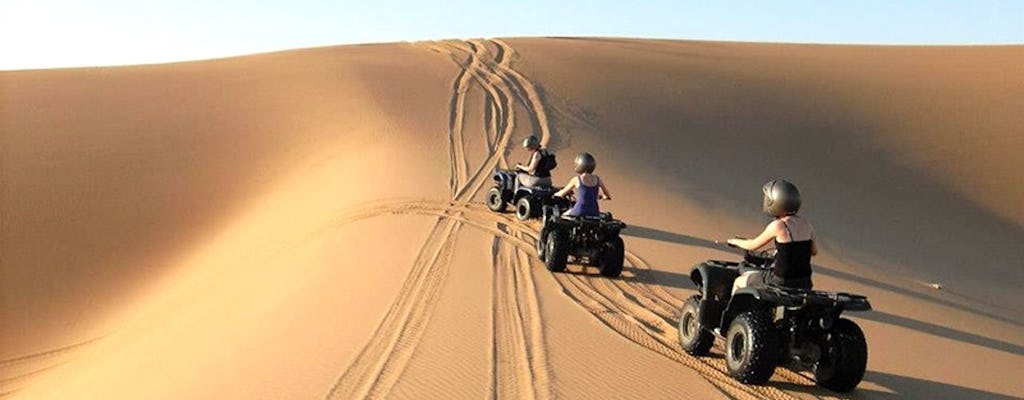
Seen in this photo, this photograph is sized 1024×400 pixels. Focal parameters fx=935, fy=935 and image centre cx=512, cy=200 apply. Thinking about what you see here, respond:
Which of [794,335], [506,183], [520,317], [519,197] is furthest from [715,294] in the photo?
[506,183]

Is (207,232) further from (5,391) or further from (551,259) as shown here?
(551,259)

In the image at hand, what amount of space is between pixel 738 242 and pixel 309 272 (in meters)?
5.57

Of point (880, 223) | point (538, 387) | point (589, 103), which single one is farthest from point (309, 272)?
point (589, 103)

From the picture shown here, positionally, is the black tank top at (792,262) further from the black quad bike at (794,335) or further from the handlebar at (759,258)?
the handlebar at (759,258)

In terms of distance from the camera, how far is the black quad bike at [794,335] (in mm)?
6219

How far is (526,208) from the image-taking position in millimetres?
14016

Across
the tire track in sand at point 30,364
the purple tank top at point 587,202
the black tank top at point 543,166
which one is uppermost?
the black tank top at point 543,166

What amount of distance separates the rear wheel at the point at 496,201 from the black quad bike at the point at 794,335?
809 cm

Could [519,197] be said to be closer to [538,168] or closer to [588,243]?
[538,168]

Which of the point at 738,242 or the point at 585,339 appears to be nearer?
the point at 738,242

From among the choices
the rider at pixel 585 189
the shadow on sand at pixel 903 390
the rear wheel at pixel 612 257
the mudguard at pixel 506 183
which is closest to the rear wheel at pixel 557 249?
the rider at pixel 585 189

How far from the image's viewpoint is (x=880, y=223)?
58.5 ft

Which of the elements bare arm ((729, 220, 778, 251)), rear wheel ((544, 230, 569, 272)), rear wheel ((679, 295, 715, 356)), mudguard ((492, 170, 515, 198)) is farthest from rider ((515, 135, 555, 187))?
bare arm ((729, 220, 778, 251))

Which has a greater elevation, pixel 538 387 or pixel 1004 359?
pixel 1004 359
